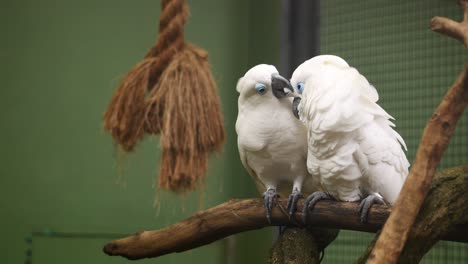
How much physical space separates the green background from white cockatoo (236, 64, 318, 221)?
293 millimetres

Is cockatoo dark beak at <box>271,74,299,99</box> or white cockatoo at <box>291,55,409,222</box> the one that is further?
cockatoo dark beak at <box>271,74,299,99</box>

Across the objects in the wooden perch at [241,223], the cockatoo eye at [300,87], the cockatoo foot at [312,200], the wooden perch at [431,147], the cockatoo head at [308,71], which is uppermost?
the cockatoo head at [308,71]

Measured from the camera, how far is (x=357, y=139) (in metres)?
1.18

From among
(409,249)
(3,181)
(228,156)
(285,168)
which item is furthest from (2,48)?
(409,249)

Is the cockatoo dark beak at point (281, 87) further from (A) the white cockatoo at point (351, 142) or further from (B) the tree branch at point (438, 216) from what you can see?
(B) the tree branch at point (438, 216)

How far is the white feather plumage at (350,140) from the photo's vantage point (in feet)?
3.84

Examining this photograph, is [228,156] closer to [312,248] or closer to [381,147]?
[312,248]

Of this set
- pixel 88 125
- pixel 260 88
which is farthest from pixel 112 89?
pixel 260 88

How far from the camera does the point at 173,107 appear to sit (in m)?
1.53

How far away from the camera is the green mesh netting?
160cm

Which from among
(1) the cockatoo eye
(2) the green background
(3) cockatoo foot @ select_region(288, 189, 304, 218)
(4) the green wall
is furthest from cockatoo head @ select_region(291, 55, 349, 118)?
(4) the green wall

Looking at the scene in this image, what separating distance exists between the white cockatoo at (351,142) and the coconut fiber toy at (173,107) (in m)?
0.38

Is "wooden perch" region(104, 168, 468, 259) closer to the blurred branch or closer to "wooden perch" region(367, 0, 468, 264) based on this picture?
"wooden perch" region(367, 0, 468, 264)

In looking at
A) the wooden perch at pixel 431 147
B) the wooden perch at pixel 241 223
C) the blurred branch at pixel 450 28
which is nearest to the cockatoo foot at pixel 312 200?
the wooden perch at pixel 241 223
